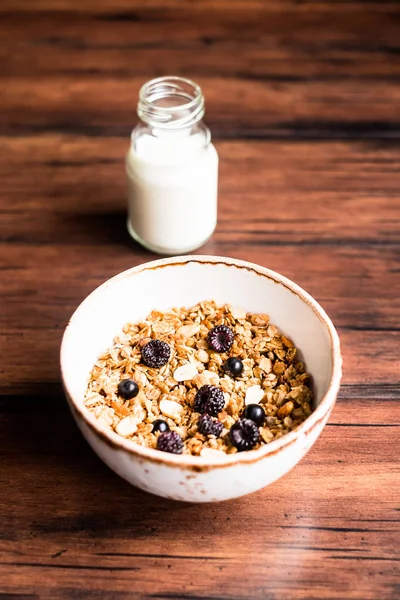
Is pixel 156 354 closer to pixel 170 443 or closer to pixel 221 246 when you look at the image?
pixel 170 443

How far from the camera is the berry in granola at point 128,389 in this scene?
89 centimetres

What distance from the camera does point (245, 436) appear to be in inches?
32.5

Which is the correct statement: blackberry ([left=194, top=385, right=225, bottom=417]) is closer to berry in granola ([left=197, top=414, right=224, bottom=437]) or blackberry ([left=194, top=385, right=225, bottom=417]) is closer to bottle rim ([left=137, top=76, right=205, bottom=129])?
berry in granola ([left=197, top=414, right=224, bottom=437])

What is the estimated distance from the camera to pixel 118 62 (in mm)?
1631

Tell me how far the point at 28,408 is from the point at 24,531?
17 centimetres

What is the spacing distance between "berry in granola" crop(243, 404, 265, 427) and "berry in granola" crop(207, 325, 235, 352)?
105 mm

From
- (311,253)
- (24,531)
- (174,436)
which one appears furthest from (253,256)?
(24,531)

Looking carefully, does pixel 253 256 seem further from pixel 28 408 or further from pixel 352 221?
pixel 28 408

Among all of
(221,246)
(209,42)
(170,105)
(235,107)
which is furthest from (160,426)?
(209,42)

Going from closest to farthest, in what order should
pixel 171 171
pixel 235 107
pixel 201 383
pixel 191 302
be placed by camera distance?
pixel 201 383 → pixel 191 302 → pixel 171 171 → pixel 235 107

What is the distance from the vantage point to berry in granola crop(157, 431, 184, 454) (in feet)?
2.65

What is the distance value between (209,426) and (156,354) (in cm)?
14

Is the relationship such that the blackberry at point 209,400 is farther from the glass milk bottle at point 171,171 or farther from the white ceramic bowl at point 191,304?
the glass milk bottle at point 171,171

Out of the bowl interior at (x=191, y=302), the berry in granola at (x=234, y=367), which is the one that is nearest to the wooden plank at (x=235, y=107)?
the bowl interior at (x=191, y=302)
